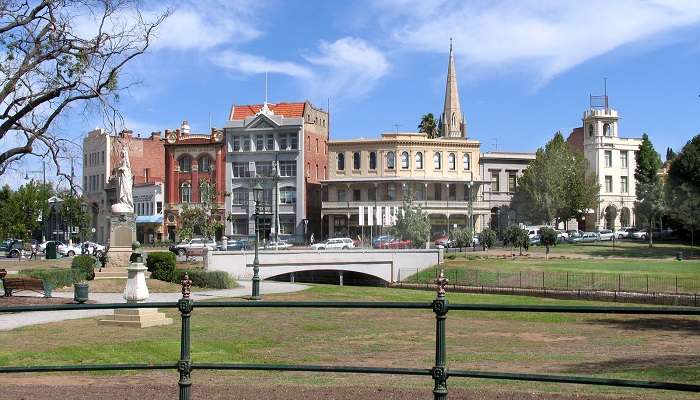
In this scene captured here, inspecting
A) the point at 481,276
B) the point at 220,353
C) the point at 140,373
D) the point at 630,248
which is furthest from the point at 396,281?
the point at 140,373

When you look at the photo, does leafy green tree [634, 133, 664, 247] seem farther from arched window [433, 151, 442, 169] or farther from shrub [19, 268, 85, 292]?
shrub [19, 268, 85, 292]

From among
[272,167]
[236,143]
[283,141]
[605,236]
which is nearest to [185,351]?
[272,167]

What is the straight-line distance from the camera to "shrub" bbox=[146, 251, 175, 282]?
41.6 meters

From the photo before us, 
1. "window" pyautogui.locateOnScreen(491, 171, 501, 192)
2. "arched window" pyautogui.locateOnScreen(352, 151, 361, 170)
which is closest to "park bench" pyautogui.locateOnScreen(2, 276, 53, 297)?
"arched window" pyautogui.locateOnScreen(352, 151, 361, 170)

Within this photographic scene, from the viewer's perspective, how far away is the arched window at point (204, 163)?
90.8 m

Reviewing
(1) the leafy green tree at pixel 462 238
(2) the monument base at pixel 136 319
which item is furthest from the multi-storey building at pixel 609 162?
(2) the monument base at pixel 136 319

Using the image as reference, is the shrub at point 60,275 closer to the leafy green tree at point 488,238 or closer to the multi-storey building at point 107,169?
the leafy green tree at point 488,238

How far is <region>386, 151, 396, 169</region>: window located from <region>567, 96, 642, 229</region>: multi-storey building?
998 inches

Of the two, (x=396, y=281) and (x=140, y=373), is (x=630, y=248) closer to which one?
(x=396, y=281)

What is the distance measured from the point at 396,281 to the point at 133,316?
34318 millimetres

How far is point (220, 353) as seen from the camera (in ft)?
67.4

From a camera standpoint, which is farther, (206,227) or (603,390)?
(206,227)

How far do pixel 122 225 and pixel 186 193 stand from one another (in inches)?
2011

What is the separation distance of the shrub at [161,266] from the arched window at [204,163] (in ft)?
162
